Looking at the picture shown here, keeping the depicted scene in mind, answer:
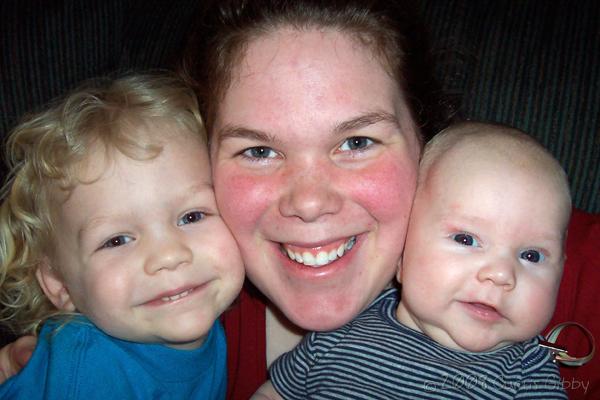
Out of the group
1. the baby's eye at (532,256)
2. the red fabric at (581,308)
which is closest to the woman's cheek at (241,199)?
the baby's eye at (532,256)

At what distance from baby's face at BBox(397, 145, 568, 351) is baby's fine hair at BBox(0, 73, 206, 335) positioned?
31.3 inches

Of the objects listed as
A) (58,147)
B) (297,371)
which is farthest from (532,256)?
(58,147)

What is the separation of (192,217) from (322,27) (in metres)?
0.67

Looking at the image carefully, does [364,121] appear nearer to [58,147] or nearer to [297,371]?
[297,371]

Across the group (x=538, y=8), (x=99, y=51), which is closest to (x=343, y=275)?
(x=538, y=8)

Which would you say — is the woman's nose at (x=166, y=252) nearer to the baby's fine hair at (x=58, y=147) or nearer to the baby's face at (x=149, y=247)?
the baby's face at (x=149, y=247)

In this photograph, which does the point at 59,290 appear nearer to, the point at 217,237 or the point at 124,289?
the point at 124,289

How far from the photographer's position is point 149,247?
4.94 feet

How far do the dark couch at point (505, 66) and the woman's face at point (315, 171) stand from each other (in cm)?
55

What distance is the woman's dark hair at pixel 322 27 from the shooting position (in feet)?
4.98

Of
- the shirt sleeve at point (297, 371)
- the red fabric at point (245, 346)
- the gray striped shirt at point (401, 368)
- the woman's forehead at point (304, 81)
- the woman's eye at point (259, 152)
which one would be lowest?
the red fabric at point (245, 346)

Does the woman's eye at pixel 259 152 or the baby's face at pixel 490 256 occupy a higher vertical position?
the woman's eye at pixel 259 152

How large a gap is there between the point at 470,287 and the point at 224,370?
0.96m

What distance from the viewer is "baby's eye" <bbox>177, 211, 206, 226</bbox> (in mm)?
1585
